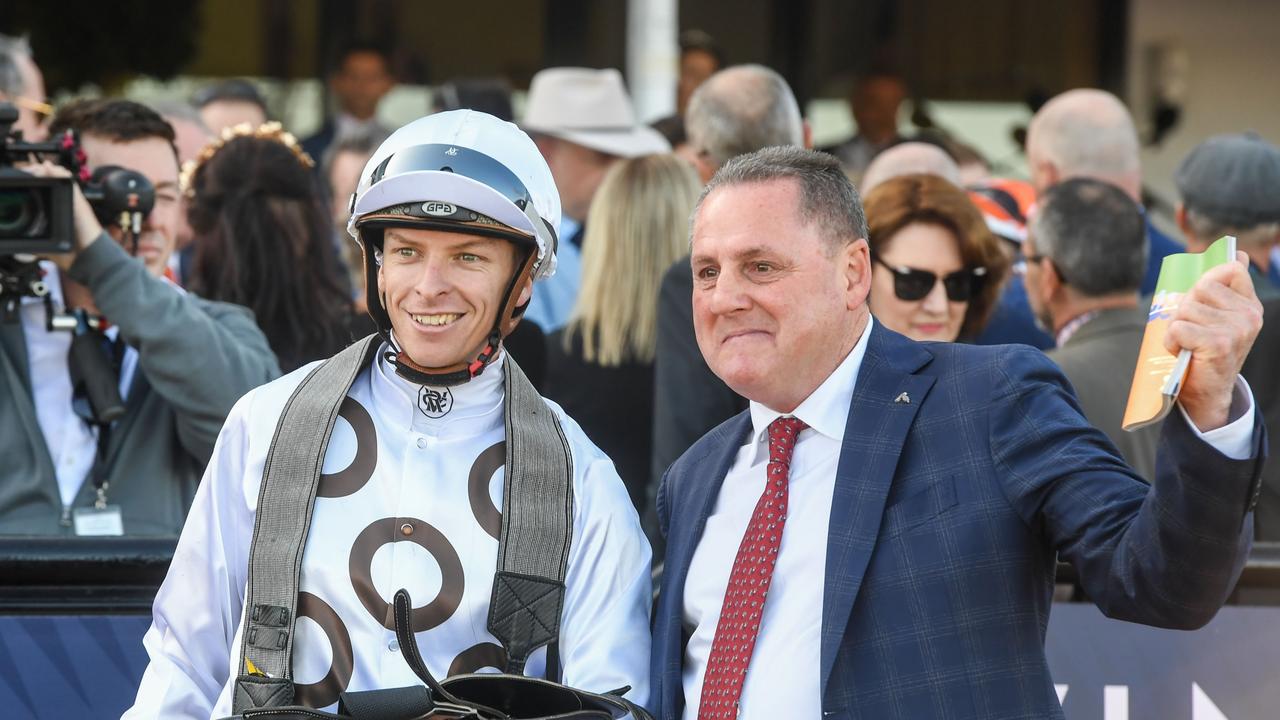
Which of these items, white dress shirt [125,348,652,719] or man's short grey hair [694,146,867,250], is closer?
white dress shirt [125,348,652,719]

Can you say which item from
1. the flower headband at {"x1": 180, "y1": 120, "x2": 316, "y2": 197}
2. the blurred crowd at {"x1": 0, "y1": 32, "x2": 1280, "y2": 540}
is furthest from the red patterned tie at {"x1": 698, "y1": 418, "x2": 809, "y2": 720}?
the flower headband at {"x1": 180, "y1": 120, "x2": 316, "y2": 197}

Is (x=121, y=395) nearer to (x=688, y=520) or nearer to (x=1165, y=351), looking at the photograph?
(x=688, y=520)

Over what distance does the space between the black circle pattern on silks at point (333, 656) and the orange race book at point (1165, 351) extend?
4.25 feet

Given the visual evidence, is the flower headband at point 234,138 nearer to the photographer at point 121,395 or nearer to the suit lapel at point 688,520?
the photographer at point 121,395

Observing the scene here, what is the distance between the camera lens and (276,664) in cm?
267

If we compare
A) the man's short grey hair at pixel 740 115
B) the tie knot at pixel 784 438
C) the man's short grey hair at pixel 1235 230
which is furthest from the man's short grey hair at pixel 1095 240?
the tie knot at pixel 784 438

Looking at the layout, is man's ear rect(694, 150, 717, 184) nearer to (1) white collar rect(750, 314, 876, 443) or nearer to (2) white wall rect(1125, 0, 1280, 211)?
(1) white collar rect(750, 314, 876, 443)

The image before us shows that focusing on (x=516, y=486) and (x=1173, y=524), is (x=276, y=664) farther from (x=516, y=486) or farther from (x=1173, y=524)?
(x=1173, y=524)

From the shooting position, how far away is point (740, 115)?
529 centimetres

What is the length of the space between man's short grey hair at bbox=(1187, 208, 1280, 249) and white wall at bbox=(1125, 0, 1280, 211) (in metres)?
5.16

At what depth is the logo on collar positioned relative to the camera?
2898 mm

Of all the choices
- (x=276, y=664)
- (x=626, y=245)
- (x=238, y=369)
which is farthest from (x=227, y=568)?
(x=626, y=245)

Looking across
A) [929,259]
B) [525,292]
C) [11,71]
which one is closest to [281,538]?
[525,292]

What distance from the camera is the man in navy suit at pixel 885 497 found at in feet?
7.57
